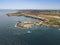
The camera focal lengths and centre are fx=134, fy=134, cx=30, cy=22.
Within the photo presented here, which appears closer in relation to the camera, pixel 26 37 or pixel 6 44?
pixel 6 44

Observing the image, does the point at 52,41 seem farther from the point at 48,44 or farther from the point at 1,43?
the point at 1,43

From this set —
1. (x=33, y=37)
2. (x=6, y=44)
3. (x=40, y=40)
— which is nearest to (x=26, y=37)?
(x=33, y=37)

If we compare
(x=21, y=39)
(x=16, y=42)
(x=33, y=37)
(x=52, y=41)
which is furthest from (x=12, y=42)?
(x=52, y=41)

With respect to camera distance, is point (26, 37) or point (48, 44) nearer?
point (48, 44)

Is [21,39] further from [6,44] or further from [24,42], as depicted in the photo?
[6,44]

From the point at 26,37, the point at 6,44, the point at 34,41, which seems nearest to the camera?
the point at 6,44

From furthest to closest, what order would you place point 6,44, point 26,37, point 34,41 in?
1. point 26,37
2. point 34,41
3. point 6,44

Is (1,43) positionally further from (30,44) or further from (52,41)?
(52,41)

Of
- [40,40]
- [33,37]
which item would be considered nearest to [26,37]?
[33,37]
